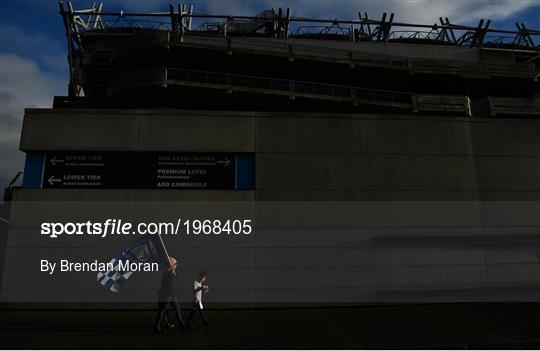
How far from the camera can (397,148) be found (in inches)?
556

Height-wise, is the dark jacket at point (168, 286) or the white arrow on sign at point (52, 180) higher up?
the white arrow on sign at point (52, 180)

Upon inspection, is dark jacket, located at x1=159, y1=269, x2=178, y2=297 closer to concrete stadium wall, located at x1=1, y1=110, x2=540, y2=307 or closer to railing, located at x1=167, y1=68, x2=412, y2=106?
concrete stadium wall, located at x1=1, y1=110, x2=540, y2=307

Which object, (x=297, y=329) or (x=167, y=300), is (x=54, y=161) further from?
(x=297, y=329)

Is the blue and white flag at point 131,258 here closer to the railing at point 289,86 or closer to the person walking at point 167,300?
the person walking at point 167,300

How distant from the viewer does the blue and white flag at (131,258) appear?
12.6 m

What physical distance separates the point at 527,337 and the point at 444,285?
213 inches

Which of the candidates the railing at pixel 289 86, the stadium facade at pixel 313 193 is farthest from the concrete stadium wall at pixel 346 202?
the railing at pixel 289 86

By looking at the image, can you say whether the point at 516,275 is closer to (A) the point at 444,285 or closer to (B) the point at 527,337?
(A) the point at 444,285

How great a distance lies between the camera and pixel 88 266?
12.6 meters

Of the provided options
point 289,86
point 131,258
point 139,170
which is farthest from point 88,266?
point 289,86

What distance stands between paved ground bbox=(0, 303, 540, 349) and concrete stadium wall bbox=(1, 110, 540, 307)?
3.89 ft


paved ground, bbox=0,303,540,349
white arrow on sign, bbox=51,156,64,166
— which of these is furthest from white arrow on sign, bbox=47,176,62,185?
paved ground, bbox=0,303,540,349

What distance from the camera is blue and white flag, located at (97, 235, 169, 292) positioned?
A: 1261 centimetres

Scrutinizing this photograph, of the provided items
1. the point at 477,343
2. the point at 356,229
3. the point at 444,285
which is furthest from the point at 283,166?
the point at 477,343
